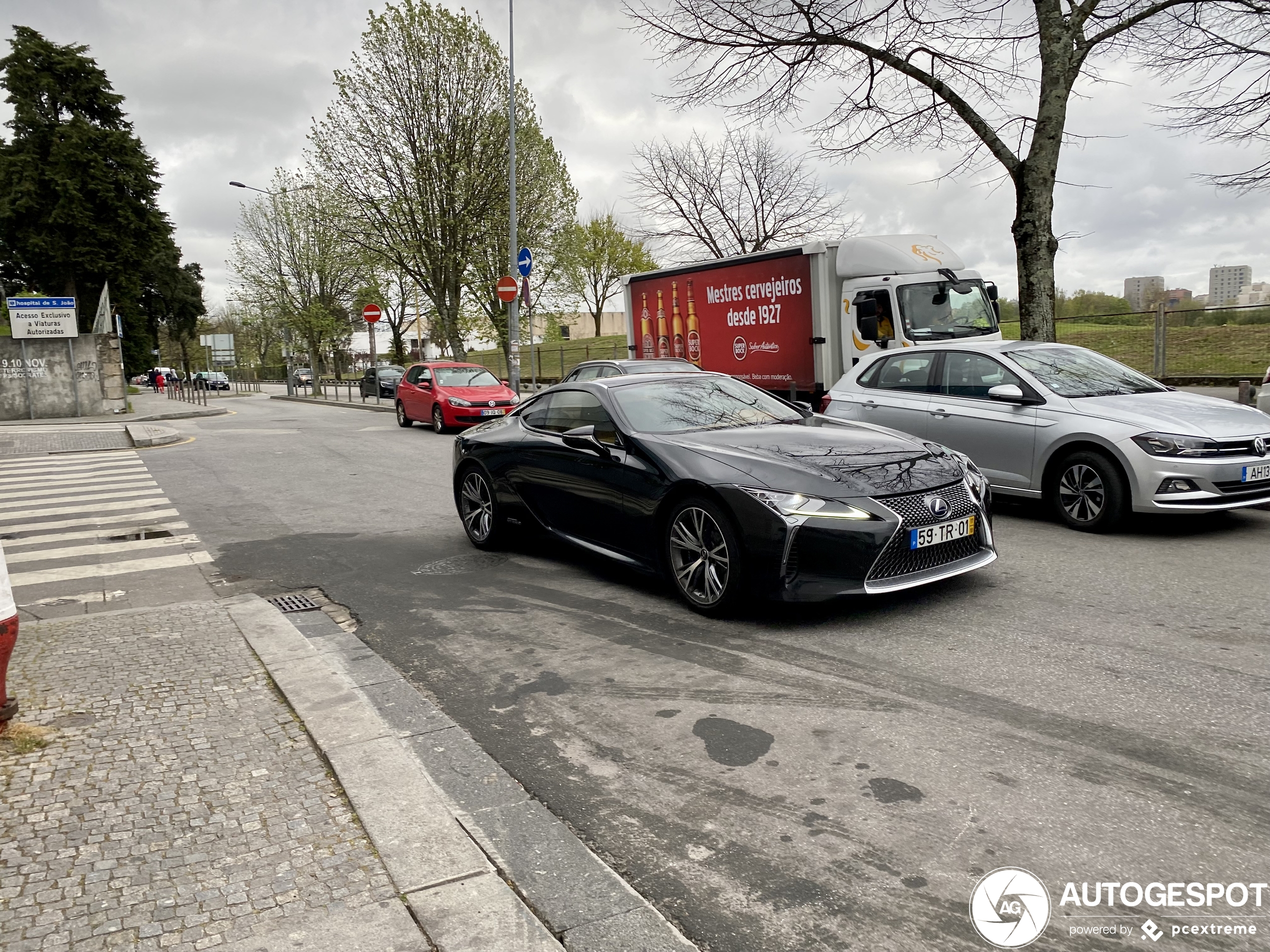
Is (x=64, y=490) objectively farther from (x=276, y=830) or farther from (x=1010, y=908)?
(x=1010, y=908)

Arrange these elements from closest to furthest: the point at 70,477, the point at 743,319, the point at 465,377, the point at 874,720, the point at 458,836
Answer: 1. the point at 458,836
2. the point at 874,720
3. the point at 70,477
4. the point at 743,319
5. the point at 465,377

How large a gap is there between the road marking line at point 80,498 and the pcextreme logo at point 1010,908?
34.6ft

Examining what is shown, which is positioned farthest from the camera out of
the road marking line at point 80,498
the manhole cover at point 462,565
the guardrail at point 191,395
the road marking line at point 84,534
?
the guardrail at point 191,395

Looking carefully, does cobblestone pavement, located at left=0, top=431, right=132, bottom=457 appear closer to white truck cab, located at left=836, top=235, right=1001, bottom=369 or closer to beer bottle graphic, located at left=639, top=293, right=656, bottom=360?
beer bottle graphic, located at left=639, top=293, right=656, bottom=360

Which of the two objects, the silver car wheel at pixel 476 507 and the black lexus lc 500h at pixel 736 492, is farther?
the silver car wheel at pixel 476 507

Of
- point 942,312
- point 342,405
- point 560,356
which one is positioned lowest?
point 342,405

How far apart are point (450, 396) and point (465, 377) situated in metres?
1.31

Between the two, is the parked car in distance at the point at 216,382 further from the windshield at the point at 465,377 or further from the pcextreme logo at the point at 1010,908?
the pcextreme logo at the point at 1010,908

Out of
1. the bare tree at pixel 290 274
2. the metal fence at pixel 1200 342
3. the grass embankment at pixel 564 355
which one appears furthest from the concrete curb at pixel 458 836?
the bare tree at pixel 290 274

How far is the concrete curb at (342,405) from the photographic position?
30.4m

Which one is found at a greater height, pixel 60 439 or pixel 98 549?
pixel 60 439

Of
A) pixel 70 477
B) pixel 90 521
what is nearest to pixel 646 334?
pixel 70 477

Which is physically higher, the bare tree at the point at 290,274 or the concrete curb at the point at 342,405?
the bare tree at the point at 290,274

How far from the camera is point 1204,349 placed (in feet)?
60.3
